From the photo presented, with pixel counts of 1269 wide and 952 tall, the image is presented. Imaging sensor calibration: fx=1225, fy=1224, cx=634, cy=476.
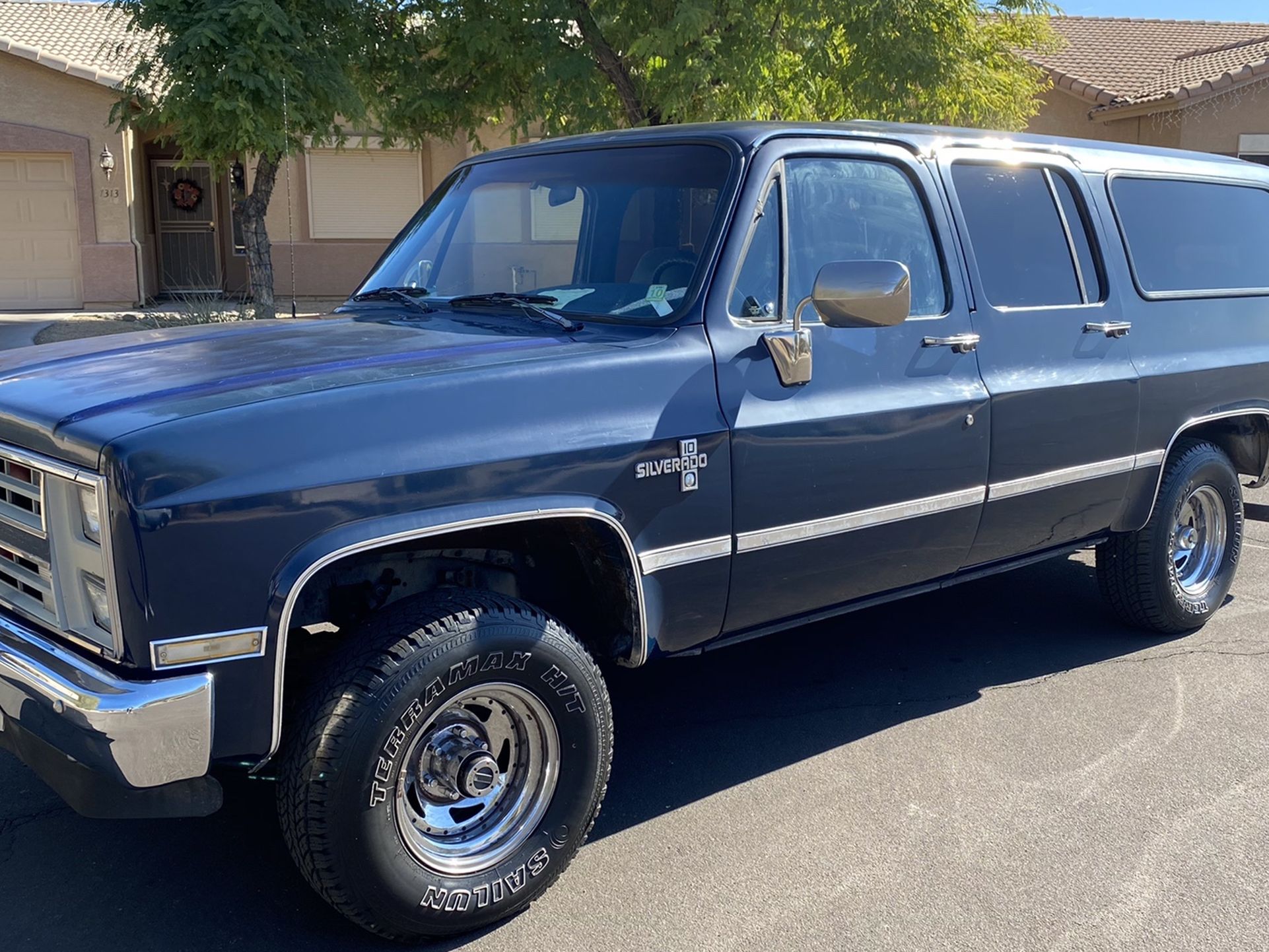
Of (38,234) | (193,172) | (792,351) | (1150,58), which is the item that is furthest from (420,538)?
(1150,58)

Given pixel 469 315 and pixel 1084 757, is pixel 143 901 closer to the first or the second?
pixel 469 315

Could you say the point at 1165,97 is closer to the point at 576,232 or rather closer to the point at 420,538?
the point at 576,232

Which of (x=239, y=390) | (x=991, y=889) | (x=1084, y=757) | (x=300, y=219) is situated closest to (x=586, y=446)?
(x=239, y=390)

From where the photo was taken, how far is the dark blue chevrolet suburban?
106 inches

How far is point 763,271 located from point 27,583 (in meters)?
2.17

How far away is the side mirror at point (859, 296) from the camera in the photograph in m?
3.40

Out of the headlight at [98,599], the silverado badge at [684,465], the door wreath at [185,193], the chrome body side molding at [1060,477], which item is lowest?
the chrome body side molding at [1060,477]

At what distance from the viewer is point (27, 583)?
2.97 meters

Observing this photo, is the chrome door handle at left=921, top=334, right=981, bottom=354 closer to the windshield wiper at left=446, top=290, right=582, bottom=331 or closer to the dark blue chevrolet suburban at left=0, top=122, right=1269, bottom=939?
the dark blue chevrolet suburban at left=0, top=122, right=1269, bottom=939

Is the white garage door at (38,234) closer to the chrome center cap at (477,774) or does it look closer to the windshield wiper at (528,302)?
the windshield wiper at (528,302)

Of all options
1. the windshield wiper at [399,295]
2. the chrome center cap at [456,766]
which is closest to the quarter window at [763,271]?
the windshield wiper at [399,295]

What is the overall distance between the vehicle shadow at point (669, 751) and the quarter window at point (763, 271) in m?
1.54

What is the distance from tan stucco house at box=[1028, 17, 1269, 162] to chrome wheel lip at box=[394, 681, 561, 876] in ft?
60.7

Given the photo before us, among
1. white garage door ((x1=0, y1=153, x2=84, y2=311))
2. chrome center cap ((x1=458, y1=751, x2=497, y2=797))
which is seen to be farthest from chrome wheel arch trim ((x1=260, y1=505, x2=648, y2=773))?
white garage door ((x1=0, y1=153, x2=84, y2=311))
